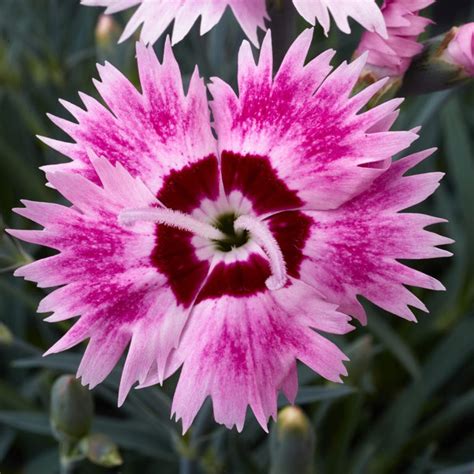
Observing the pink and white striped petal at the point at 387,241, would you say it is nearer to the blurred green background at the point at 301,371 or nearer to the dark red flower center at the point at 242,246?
the dark red flower center at the point at 242,246

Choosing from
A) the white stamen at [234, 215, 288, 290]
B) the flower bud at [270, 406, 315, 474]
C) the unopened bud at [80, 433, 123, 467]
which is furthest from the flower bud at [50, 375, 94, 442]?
the white stamen at [234, 215, 288, 290]

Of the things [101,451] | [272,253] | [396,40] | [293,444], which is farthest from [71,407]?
[396,40]

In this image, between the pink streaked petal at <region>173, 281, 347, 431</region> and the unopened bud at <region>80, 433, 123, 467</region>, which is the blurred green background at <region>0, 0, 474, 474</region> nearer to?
the unopened bud at <region>80, 433, 123, 467</region>

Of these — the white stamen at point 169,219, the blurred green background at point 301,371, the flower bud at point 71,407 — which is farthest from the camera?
the blurred green background at point 301,371

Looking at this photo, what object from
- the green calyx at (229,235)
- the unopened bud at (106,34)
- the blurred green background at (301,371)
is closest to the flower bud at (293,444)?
the blurred green background at (301,371)

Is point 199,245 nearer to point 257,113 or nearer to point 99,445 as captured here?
point 257,113

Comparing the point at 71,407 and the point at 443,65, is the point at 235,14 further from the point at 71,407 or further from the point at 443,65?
the point at 71,407

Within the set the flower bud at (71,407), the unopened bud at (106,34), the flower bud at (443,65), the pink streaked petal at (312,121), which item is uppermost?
the flower bud at (443,65)
